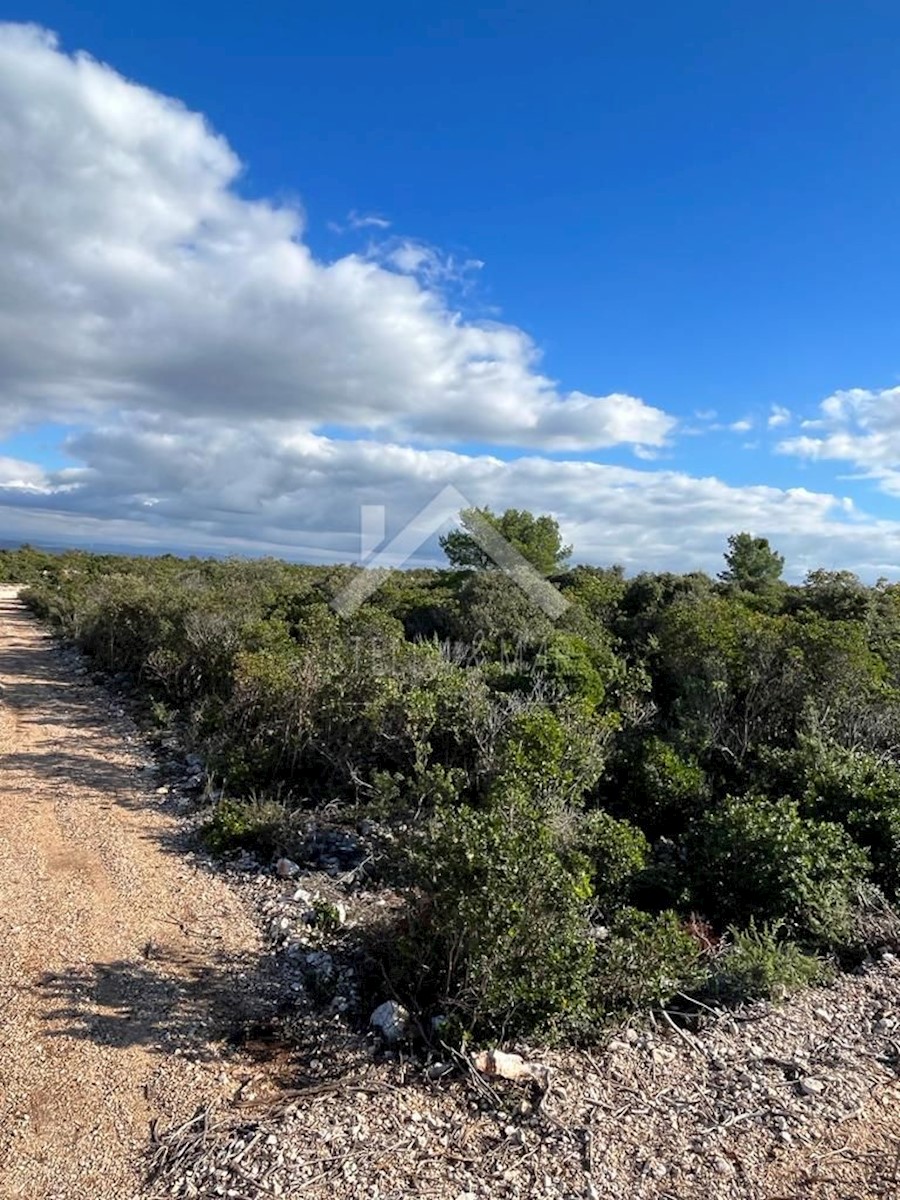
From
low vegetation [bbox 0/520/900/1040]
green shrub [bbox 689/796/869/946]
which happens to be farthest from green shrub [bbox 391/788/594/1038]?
green shrub [bbox 689/796/869/946]

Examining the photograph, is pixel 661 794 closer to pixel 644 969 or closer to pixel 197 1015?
pixel 644 969

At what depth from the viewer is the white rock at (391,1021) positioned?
3672 millimetres

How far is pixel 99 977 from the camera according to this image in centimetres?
418

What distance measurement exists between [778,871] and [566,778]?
5.26ft

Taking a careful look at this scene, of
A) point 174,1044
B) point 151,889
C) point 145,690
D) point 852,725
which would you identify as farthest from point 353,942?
point 145,690

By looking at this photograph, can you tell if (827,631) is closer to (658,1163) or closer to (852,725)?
(852,725)

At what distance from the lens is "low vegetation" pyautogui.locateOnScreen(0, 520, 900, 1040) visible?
3.68m

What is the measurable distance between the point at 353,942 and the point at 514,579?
9.82 metres

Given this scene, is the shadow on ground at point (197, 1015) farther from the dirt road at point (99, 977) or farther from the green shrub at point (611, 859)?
the green shrub at point (611, 859)

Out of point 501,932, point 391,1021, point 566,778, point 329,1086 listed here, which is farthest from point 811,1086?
point 566,778

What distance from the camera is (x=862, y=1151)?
304cm

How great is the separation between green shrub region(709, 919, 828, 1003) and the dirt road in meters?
2.63

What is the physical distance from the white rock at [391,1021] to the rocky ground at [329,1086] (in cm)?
4

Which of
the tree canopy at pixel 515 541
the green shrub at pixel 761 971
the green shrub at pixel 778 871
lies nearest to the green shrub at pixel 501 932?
the green shrub at pixel 761 971
